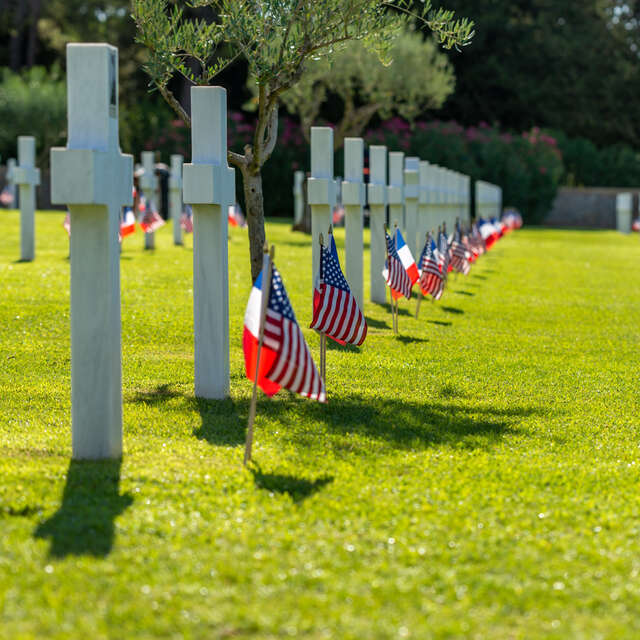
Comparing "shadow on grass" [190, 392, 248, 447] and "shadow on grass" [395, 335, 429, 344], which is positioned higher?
"shadow on grass" [395, 335, 429, 344]

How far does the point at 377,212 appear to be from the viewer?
1416cm

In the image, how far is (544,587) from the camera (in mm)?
4480

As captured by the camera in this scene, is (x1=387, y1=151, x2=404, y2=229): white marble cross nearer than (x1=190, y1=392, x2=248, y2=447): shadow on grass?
No

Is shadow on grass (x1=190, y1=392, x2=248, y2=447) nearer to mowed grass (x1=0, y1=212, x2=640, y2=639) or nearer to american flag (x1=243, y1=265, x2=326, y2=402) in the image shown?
mowed grass (x1=0, y1=212, x2=640, y2=639)

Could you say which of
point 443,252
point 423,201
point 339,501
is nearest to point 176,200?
point 423,201

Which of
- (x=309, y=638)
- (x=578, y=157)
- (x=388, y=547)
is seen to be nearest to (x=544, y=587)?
(x=388, y=547)

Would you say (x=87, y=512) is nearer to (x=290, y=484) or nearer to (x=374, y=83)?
(x=290, y=484)

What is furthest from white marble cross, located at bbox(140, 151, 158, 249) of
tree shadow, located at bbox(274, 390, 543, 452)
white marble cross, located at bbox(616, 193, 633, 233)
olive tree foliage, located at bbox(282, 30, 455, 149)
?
white marble cross, located at bbox(616, 193, 633, 233)

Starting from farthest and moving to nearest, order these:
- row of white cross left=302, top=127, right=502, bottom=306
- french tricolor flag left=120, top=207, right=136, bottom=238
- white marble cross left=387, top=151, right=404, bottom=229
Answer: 1. french tricolor flag left=120, top=207, right=136, bottom=238
2. white marble cross left=387, top=151, right=404, bottom=229
3. row of white cross left=302, top=127, right=502, bottom=306

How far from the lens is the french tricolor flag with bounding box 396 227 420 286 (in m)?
11.5

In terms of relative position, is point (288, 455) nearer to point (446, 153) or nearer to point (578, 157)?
point (446, 153)

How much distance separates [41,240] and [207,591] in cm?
1849

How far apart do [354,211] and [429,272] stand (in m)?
1.09

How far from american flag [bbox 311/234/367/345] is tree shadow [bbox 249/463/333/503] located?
→ 2511 millimetres
